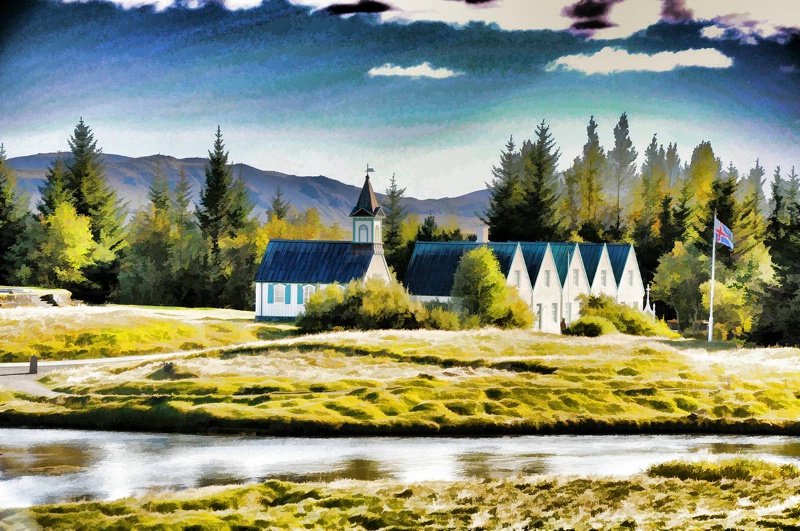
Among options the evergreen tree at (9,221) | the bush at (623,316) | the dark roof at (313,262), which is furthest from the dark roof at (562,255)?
the evergreen tree at (9,221)

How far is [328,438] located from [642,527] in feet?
14.9

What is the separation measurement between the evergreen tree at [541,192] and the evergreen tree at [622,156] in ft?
2.39

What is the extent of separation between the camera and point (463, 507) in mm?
9133

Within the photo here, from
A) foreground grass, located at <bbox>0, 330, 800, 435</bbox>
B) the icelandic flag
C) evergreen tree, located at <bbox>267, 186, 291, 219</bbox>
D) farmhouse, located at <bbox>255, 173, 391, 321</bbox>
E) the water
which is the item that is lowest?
the water

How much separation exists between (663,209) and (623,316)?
1988 mm

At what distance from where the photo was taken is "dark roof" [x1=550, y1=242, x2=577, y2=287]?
17.3 meters

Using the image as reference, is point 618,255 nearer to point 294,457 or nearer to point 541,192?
point 541,192

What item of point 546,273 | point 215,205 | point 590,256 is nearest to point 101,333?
point 215,205

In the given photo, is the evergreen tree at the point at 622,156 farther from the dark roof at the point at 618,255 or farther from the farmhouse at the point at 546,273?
the farmhouse at the point at 546,273

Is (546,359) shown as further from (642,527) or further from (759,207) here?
(642,527)

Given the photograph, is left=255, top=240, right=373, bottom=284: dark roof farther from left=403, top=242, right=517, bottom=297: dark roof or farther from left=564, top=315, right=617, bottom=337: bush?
left=564, top=315, right=617, bottom=337: bush

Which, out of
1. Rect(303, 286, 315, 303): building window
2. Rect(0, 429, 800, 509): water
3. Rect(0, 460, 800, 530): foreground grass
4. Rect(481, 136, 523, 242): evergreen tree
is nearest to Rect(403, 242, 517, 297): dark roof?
Rect(481, 136, 523, 242): evergreen tree

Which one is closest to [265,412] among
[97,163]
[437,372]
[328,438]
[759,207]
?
[328,438]

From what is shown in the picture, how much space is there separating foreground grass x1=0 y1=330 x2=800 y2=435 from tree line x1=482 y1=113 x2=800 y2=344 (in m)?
0.90
